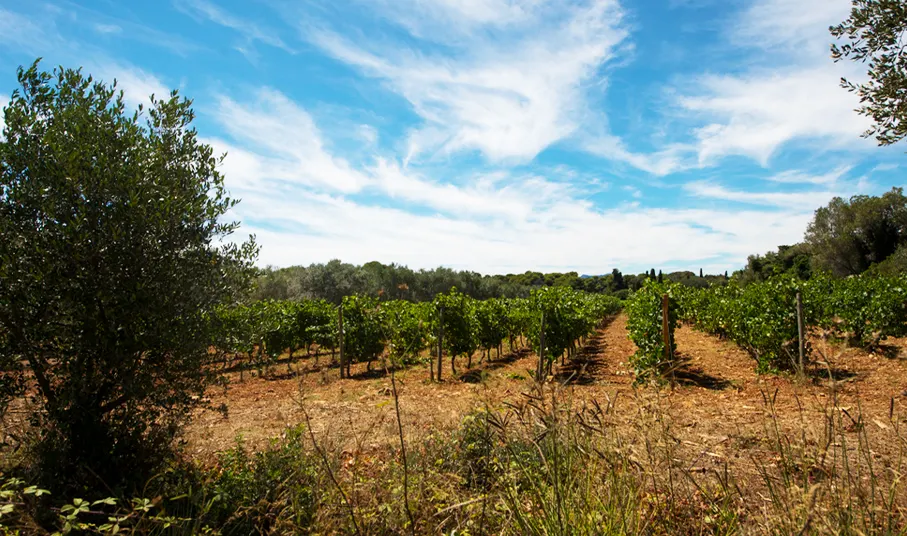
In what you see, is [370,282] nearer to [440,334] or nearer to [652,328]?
[440,334]

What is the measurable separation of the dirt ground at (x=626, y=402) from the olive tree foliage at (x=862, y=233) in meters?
38.9

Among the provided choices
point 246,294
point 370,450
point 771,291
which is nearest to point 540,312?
point 771,291

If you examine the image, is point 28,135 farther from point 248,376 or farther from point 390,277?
point 390,277

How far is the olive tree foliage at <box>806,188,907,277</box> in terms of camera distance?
43.3 metres

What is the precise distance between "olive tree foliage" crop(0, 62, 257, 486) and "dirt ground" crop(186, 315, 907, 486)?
0.76m

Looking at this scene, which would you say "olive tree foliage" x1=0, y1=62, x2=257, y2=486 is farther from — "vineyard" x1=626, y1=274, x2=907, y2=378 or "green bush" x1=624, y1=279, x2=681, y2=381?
"green bush" x1=624, y1=279, x2=681, y2=381

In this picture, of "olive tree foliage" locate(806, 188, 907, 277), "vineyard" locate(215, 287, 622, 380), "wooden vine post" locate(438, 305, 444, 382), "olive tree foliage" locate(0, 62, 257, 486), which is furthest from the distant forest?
"olive tree foliage" locate(0, 62, 257, 486)

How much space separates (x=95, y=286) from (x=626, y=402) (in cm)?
790

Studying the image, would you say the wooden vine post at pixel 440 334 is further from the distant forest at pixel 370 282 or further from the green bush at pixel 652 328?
the distant forest at pixel 370 282

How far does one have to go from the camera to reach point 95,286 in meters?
4.16

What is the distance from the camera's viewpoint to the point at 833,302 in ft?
50.1

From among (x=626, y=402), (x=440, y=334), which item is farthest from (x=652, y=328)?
(x=440, y=334)

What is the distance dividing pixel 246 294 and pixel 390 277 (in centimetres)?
5998

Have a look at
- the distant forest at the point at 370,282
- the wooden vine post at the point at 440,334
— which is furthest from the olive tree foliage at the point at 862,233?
the wooden vine post at the point at 440,334
